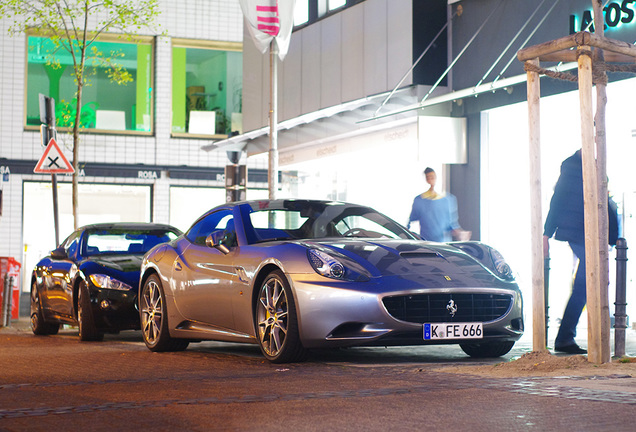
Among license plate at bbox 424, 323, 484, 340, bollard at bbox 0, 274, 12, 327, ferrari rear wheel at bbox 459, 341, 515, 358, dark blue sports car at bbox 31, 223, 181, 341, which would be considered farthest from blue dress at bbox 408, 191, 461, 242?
bollard at bbox 0, 274, 12, 327

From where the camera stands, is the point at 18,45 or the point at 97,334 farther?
the point at 18,45

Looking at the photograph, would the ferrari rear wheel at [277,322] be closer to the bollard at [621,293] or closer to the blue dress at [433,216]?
the bollard at [621,293]

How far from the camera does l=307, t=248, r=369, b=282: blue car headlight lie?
7891mm

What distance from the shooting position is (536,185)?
7.89 metres

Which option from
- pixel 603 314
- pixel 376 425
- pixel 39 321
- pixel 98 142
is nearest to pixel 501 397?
pixel 376 425

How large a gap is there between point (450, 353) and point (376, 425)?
15.0 ft

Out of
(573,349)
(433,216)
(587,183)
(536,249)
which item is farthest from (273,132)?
(587,183)

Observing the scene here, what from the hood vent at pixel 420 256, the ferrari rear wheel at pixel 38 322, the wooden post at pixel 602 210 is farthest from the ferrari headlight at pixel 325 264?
the ferrari rear wheel at pixel 38 322

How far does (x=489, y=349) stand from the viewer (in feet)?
28.7

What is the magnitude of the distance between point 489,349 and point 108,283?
493cm

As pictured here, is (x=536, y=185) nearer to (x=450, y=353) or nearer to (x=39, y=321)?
(x=450, y=353)

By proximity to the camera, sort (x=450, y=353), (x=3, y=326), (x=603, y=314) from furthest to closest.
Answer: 1. (x=3, y=326)
2. (x=450, y=353)
3. (x=603, y=314)

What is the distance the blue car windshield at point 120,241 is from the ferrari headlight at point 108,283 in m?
1.01

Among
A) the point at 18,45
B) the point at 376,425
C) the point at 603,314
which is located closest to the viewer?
the point at 376,425
